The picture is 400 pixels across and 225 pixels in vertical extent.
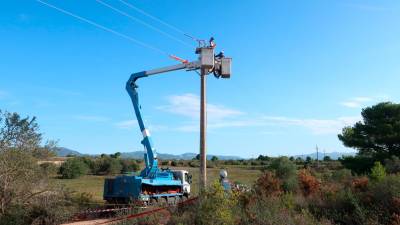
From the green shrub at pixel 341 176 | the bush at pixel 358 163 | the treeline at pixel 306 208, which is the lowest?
the treeline at pixel 306 208

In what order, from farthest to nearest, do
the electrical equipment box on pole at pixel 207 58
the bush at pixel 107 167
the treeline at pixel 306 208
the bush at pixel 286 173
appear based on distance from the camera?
the bush at pixel 107 167 → the electrical equipment box on pole at pixel 207 58 → the bush at pixel 286 173 → the treeline at pixel 306 208

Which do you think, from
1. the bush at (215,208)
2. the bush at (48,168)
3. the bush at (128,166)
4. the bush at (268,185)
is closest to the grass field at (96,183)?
the bush at (48,168)

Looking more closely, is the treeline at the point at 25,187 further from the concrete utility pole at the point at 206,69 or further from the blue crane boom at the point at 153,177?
the concrete utility pole at the point at 206,69

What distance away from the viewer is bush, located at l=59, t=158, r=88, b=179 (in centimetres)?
5023

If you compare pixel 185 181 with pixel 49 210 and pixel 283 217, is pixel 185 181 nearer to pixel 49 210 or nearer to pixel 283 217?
pixel 49 210

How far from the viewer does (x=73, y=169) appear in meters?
53.0

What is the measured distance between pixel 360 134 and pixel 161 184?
25.7 meters

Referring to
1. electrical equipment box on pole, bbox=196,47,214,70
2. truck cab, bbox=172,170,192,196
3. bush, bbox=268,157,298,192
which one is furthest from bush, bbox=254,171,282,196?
truck cab, bbox=172,170,192,196

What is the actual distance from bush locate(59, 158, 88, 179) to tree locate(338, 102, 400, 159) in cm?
2711

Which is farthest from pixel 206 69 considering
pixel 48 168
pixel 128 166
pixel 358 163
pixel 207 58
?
pixel 128 166

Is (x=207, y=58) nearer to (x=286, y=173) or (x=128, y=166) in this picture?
(x=286, y=173)

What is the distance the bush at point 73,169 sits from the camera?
1977 inches

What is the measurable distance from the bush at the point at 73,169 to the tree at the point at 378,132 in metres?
27.1

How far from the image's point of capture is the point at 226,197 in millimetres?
12070
